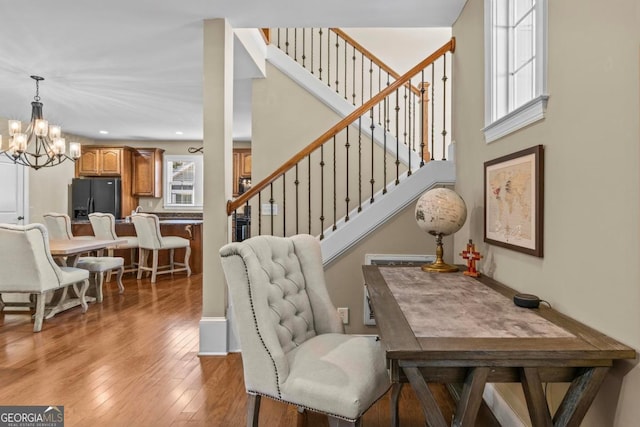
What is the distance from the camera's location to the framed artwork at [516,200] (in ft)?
5.73

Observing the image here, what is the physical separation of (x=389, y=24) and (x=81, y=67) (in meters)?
3.34

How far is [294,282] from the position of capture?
2.07 m

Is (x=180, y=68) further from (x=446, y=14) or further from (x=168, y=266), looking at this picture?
(x=168, y=266)

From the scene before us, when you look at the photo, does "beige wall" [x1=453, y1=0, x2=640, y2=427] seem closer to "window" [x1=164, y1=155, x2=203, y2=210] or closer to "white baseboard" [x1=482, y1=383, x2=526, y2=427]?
"white baseboard" [x1=482, y1=383, x2=526, y2=427]

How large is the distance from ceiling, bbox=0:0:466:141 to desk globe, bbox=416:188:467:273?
1.51 m

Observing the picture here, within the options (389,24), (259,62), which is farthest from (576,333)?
(259,62)

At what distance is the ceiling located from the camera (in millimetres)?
2928

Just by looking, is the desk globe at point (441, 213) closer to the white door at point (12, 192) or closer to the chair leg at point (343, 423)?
the chair leg at point (343, 423)

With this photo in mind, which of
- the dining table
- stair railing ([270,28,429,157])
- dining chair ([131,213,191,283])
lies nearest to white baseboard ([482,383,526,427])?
stair railing ([270,28,429,157])

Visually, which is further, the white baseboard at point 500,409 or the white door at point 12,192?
the white door at point 12,192

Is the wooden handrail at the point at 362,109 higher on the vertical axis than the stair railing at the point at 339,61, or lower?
lower

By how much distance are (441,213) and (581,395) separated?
120 centimetres

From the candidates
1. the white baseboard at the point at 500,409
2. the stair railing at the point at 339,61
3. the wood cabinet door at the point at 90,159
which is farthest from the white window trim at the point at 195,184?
the white baseboard at the point at 500,409

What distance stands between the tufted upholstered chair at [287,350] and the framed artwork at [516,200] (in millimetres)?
856
